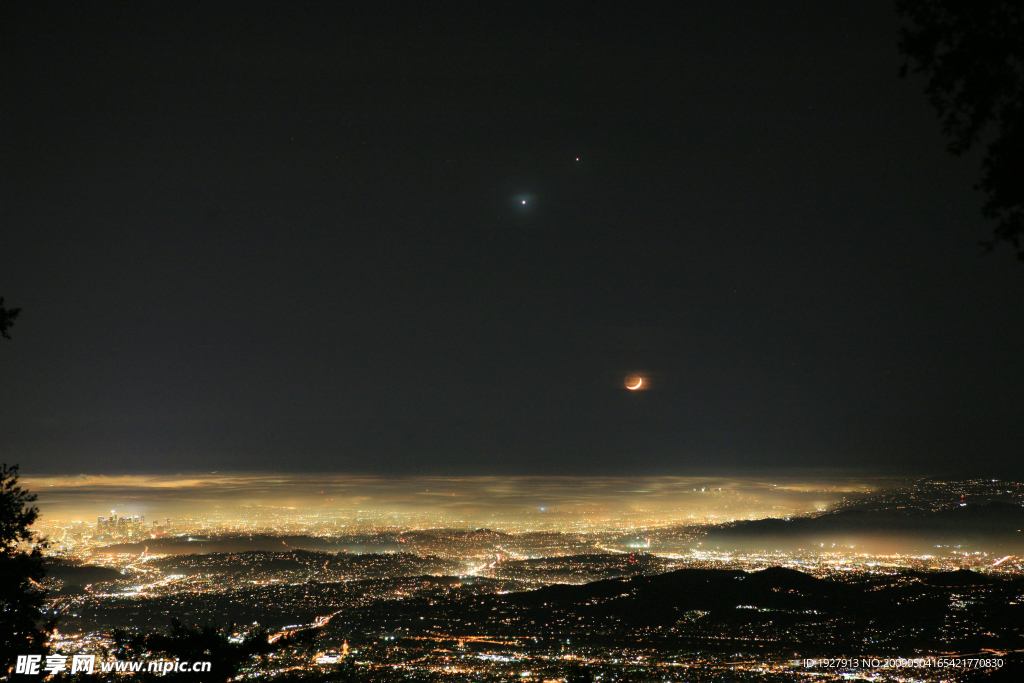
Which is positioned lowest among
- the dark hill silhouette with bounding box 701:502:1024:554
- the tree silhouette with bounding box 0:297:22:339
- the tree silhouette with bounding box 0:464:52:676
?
the dark hill silhouette with bounding box 701:502:1024:554

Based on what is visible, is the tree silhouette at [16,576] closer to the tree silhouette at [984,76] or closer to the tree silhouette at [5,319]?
the tree silhouette at [5,319]

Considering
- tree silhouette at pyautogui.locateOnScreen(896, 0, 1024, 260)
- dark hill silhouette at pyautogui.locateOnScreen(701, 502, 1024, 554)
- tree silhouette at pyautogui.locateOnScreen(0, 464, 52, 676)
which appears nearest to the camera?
tree silhouette at pyautogui.locateOnScreen(896, 0, 1024, 260)

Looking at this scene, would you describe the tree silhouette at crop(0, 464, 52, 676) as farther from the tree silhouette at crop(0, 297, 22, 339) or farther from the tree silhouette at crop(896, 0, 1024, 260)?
the tree silhouette at crop(896, 0, 1024, 260)

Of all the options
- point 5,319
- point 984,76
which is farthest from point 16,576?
point 984,76

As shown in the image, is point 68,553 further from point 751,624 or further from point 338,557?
point 751,624

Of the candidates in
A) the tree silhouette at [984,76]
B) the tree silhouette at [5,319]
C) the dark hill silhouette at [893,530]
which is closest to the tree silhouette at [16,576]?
the tree silhouette at [5,319]

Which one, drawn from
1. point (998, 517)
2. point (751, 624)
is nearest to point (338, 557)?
point (751, 624)

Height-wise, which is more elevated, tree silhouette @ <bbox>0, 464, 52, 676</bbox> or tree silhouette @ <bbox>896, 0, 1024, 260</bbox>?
tree silhouette @ <bbox>896, 0, 1024, 260</bbox>

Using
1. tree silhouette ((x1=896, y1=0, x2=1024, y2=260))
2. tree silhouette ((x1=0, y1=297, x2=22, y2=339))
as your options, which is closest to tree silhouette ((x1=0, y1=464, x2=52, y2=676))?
tree silhouette ((x1=0, y1=297, x2=22, y2=339))

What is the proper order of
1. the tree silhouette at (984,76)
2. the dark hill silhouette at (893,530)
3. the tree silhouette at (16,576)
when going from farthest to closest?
the dark hill silhouette at (893,530), the tree silhouette at (16,576), the tree silhouette at (984,76)
